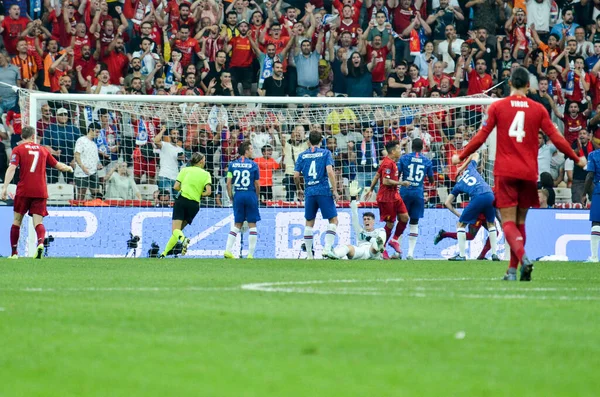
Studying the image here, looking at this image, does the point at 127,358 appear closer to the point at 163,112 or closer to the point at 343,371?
the point at 343,371

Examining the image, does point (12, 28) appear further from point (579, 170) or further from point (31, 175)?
point (579, 170)

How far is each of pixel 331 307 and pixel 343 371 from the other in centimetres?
286

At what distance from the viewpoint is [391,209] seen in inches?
790

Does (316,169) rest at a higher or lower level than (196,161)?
lower

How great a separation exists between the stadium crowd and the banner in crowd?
2.22ft

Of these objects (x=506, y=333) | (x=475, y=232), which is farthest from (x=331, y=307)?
(x=475, y=232)

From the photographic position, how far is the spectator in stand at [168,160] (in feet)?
72.2

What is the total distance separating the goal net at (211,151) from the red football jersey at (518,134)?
9.54m

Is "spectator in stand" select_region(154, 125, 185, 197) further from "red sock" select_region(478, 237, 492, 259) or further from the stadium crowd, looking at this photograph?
"red sock" select_region(478, 237, 492, 259)

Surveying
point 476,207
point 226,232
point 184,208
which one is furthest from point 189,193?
point 476,207

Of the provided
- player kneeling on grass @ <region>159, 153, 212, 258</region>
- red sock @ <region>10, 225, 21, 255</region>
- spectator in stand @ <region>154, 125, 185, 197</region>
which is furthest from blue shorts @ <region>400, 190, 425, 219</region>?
red sock @ <region>10, 225, 21, 255</region>

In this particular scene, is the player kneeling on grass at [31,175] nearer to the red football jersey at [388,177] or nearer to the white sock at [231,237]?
the white sock at [231,237]

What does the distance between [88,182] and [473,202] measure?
7408 mm

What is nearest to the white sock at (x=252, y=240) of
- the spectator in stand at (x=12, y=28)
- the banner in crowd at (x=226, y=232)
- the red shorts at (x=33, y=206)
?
the banner in crowd at (x=226, y=232)
